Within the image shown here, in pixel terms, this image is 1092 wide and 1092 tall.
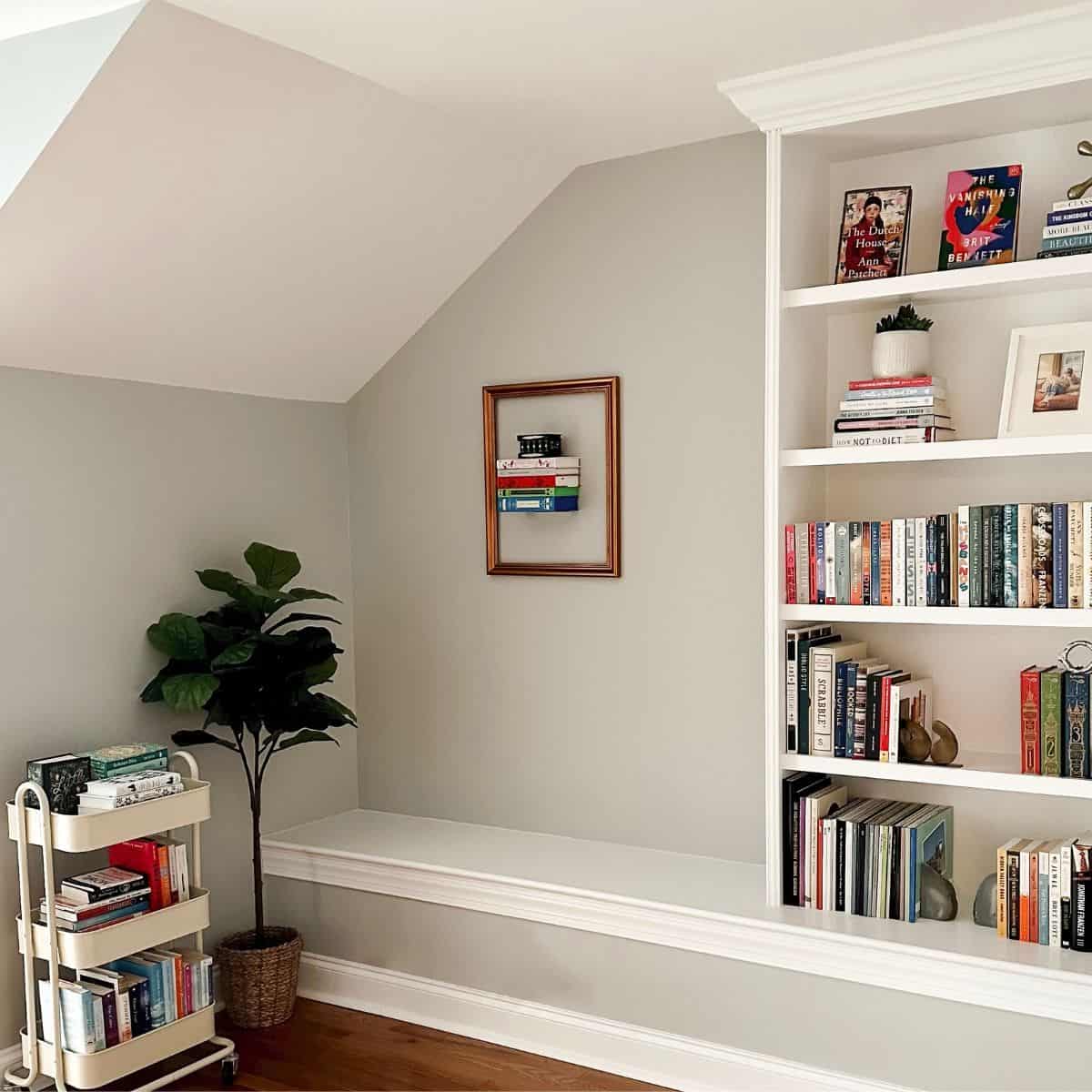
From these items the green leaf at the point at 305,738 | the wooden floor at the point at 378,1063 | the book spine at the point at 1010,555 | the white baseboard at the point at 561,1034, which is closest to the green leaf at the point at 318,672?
the green leaf at the point at 305,738

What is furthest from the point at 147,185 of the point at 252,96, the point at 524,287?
the point at 524,287

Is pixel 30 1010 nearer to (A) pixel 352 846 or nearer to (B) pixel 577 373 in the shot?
(A) pixel 352 846

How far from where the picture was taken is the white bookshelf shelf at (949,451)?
2728mm

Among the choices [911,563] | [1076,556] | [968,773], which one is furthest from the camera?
[911,563]

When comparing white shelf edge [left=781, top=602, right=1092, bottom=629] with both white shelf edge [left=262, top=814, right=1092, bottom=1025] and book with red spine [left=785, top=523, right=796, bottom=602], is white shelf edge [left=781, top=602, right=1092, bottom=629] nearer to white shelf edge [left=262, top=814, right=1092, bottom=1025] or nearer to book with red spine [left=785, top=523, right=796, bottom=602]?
book with red spine [left=785, top=523, right=796, bottom=602]

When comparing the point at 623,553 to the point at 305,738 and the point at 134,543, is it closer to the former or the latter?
the point at 305,738

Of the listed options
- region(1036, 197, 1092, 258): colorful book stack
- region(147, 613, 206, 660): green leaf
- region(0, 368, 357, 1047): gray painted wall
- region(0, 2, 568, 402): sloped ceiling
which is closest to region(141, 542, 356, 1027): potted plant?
region(147, 613, 206, 660): green leaf

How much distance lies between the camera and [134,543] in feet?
11.5

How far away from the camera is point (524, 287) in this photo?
3.85 m

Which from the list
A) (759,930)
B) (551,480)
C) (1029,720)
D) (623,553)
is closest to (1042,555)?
(1029,720)

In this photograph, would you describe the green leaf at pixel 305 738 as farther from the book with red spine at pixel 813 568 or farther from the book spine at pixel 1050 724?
the book spine at pixel 1050 724

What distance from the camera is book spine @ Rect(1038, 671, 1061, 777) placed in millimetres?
2793

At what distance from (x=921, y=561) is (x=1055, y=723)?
18.6 inches

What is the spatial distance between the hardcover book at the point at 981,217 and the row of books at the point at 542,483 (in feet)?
4.04
